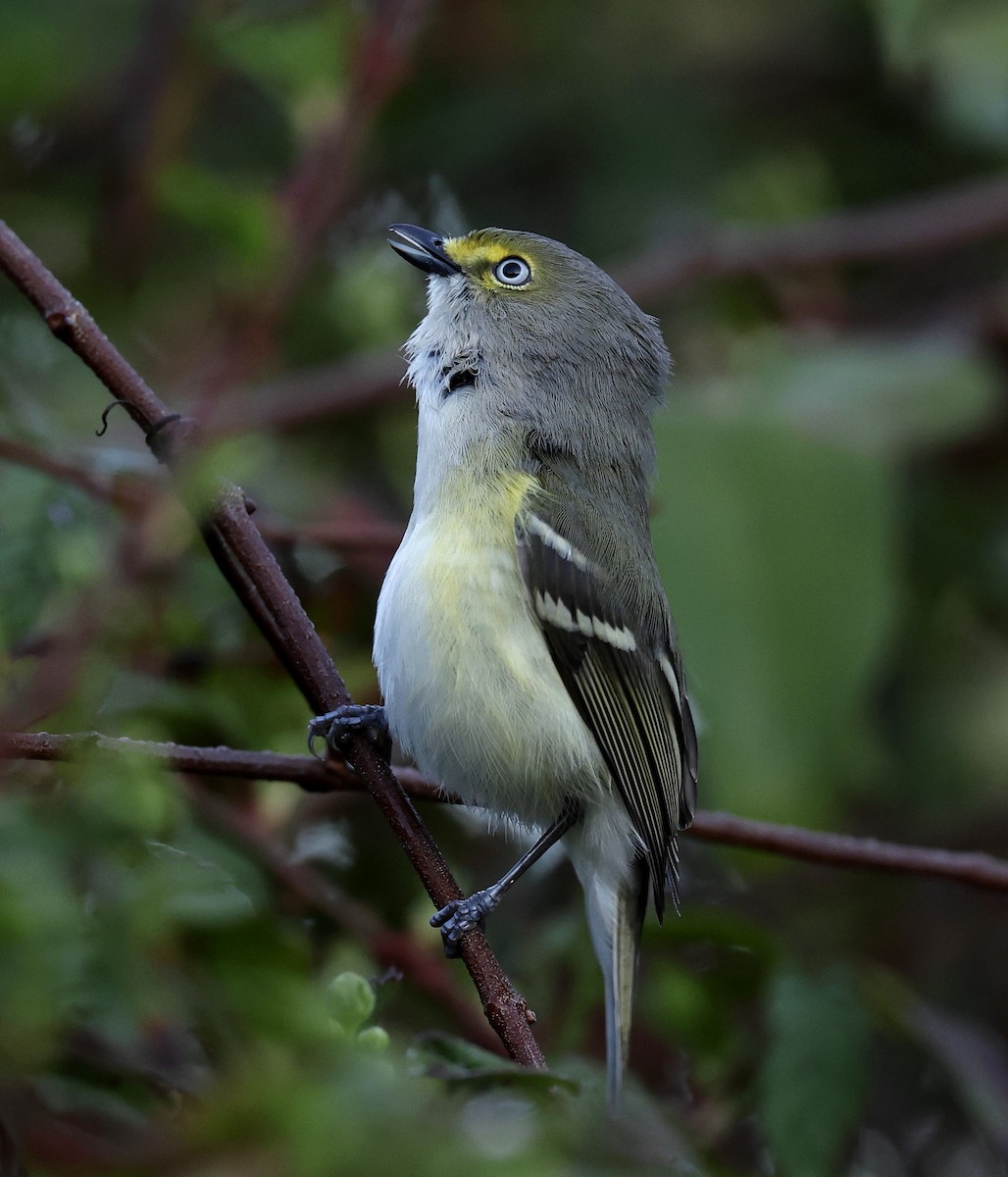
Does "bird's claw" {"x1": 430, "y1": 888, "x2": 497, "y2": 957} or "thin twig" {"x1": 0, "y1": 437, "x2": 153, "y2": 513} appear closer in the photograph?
"bird's claw" {"x1": 430, "y1": 888, "x2": 497, "y2": 957}

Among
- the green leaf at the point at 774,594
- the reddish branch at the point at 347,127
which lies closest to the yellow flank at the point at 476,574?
the green leaf at the point at 774,594

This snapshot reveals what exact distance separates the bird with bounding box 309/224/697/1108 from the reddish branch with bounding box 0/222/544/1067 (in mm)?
190

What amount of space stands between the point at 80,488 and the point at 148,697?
391mm

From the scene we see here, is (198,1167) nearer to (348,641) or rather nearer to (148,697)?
(148,697)

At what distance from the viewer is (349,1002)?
1588 mm

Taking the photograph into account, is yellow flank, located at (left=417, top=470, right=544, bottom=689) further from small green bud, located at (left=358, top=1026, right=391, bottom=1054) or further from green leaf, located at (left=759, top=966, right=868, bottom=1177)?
small green bud, located at (left=358, top=1026, right=391, bottom=1054)

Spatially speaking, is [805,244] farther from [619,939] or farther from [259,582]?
[259,582]

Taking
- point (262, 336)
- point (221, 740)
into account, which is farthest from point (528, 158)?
point (221, 740)

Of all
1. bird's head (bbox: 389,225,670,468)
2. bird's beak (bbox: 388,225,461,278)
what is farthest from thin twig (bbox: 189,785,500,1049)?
bird's beak (bbox: 388,225,461,278)

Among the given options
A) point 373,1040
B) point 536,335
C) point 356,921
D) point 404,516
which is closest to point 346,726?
point 356,921

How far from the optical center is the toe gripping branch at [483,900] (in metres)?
2.04

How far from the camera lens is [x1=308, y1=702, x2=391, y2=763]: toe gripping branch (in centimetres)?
215

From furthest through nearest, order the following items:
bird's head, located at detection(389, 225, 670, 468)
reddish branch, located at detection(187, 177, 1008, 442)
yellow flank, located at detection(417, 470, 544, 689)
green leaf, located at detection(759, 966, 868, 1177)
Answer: reddish branch, located at detection(187, 177, 1008, 442)
bird's head, located at detection(389, 225, 670, 468)
yellow flank, located at detection(417, 470, 544, 689)
green leaf, located at detection(759, 966, 868, 1177)

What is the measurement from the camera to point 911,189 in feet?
16.7
